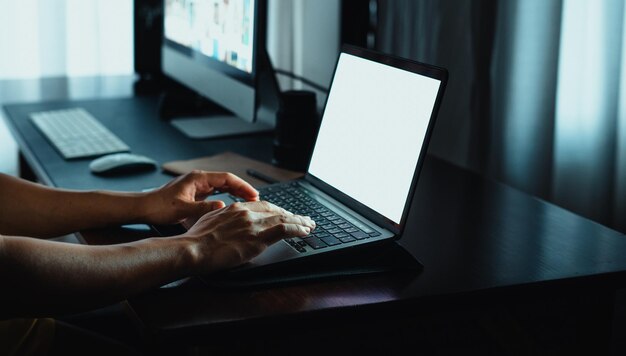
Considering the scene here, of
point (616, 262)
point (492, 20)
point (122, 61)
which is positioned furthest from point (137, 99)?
point (616, 262)

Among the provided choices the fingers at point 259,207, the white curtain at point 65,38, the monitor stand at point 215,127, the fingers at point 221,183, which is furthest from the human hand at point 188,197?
the white curtain at point 65,38

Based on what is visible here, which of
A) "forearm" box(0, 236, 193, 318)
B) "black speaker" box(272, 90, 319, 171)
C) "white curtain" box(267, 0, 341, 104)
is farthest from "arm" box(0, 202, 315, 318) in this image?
"white curtain" box(267, 0, 341, 104)

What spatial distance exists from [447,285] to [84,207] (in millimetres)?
561

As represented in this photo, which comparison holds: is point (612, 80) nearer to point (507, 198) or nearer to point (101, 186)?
point (507, 198)

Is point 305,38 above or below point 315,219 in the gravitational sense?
above

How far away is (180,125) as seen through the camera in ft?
6.30

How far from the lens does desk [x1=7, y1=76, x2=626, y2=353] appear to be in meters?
0.88

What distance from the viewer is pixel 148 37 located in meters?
2.46

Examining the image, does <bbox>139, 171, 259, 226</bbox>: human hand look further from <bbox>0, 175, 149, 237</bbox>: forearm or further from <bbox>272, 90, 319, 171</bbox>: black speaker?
<bbox>272, 90, 319, 171</bbox>: black speaker

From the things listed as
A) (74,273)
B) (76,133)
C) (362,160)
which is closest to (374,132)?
(362,160)

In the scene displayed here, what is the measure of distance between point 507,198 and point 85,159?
84 centimetres

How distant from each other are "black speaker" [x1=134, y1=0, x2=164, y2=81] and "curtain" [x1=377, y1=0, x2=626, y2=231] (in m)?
0.79

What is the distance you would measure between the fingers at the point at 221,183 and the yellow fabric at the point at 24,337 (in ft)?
1.11

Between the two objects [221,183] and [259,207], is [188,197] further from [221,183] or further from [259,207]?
[259,207]
